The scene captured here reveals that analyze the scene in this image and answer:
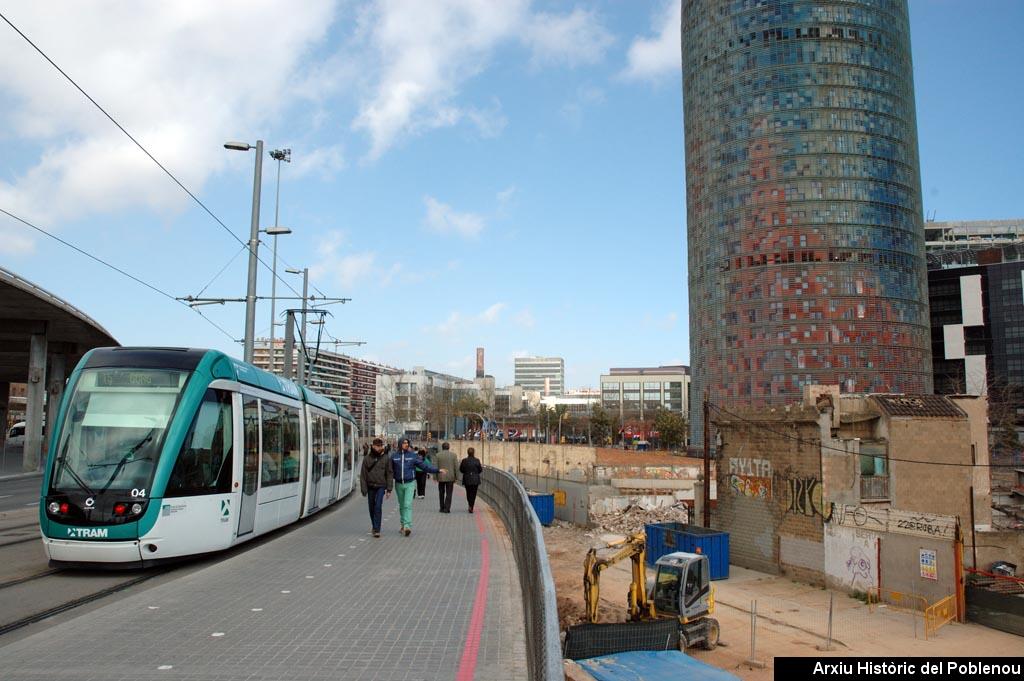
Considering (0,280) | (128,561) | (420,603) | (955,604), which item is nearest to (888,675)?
(420,603)

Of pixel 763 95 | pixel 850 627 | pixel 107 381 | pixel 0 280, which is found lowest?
pixel 850 627

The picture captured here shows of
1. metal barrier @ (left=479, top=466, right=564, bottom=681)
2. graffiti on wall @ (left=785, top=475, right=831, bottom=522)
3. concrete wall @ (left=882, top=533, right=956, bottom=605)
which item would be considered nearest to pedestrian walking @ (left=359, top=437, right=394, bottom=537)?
metal barrier @ (left=479, top=466, right=564, bottom=681)

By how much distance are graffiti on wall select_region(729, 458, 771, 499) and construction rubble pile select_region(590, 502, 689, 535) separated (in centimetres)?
856

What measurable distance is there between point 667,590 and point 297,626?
1113 centimetres

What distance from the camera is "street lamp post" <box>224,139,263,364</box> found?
63.9ft

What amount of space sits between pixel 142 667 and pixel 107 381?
5.24 m

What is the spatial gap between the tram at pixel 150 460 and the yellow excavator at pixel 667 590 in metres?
6.76

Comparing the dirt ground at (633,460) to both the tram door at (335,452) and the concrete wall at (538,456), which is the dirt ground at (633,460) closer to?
the concrete wall at (538,456)

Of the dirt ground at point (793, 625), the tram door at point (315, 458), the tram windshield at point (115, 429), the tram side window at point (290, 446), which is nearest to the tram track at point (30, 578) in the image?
the tram windshield at point (115, 429)

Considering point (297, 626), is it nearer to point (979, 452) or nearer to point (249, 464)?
point (249, 464)

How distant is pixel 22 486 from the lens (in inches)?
1131

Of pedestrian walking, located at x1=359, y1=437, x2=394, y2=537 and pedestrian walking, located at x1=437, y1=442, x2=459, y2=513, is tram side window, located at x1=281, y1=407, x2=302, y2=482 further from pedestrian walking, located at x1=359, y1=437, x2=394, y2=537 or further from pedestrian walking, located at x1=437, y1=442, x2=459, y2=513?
pedestrian walking, located at x1=437, y1=442, x2=459, y2=513

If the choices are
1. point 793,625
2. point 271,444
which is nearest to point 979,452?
point 793,625

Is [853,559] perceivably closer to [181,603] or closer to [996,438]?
[181,603]
